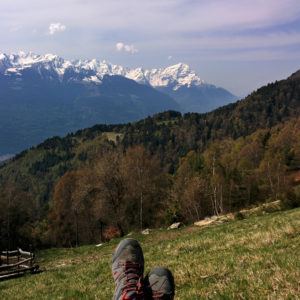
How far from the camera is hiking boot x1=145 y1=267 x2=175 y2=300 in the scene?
14.0ft

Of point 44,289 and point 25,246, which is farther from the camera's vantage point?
point 25,246

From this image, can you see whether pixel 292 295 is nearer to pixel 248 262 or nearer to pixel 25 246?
pixel 248 262

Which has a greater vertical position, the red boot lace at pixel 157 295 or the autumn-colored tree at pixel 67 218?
the red boot lace at pixel 157 295

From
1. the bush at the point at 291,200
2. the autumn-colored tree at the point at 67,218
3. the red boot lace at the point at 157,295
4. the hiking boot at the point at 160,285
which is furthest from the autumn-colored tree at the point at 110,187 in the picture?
the red boot lace at the point at 157,295

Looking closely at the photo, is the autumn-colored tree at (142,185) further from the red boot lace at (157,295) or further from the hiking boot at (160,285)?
the red boot lace at (157,295)

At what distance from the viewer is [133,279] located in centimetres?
492

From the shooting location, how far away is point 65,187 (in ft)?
246

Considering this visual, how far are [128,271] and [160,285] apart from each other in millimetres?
1090

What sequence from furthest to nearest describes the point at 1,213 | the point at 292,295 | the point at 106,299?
the point at 1,213 → the point at 106,299 → the point at 292,295

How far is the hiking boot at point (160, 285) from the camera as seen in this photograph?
14.0 ft

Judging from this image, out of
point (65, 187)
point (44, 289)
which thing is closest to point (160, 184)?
point (65, 187)

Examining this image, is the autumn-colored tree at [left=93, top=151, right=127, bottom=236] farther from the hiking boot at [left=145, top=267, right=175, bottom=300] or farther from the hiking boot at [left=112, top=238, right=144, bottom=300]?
the hiking boot at [left=145, top=267, right=175, bottom=300]

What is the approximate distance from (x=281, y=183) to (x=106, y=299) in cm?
7668

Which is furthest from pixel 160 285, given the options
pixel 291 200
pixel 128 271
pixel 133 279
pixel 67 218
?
pixel 67 218
